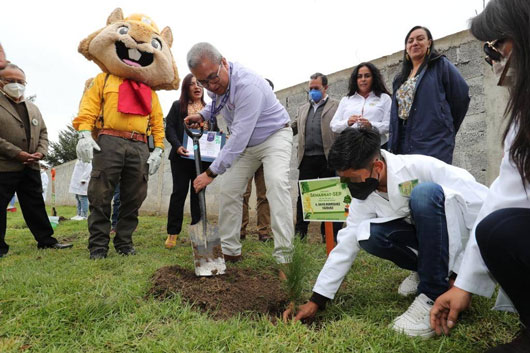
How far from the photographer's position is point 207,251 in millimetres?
2781

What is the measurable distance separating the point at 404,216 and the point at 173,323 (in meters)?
1.36

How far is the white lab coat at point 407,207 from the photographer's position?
180 cm

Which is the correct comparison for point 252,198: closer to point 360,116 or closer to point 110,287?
point 360,116

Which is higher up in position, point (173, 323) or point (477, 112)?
point (477, 112)

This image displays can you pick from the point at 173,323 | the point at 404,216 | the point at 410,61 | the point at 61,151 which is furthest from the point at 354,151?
the point at 61,151

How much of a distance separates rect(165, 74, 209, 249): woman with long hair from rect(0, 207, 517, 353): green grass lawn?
4.60ft

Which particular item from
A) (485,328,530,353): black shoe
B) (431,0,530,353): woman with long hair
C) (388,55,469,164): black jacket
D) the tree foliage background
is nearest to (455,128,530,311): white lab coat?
(431,0,530,353): woman with long hair

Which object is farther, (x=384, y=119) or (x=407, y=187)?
(x=384, y=119)

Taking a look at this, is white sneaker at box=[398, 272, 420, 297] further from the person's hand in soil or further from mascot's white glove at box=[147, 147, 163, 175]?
mascot's white glove at box=[147, 147, 163, 175]

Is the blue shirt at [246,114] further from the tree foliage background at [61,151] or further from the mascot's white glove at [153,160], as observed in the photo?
the tree foliage background at [61,151]

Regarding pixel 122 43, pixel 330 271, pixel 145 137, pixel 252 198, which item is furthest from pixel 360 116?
pixel 252 198

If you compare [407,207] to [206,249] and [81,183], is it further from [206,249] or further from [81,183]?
[81,183]

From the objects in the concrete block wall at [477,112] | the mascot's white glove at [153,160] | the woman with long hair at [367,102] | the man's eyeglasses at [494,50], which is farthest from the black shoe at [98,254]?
the concrete block wall at [477,112]

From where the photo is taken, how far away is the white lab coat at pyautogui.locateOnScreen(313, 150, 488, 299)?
5.89 feet
